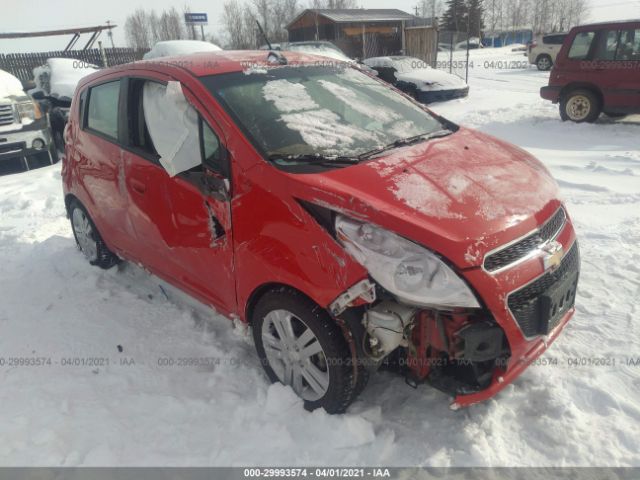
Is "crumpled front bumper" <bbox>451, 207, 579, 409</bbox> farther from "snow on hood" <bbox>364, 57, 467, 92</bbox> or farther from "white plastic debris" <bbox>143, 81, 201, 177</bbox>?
"snow on hood" <bbox>364, 57, 467, 92</bbox>

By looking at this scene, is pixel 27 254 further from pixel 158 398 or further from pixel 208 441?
pixel 208 441

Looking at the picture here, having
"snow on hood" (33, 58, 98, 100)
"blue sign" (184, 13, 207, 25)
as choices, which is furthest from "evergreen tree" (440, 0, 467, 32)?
"snow on hood" (33, 58, 98, 100)

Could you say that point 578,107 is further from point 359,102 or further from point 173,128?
point 173,128

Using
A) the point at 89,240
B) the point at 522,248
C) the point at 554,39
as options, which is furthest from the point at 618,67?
the point at 554,39

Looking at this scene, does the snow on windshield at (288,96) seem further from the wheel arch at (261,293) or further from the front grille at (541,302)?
the front grille at (541,302)

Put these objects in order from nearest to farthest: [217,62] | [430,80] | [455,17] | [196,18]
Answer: [217,62]
[430,80]
[196,18]
[455,17]

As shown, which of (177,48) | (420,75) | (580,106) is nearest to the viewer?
(580,106)

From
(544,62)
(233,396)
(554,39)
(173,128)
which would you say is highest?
(554,39)

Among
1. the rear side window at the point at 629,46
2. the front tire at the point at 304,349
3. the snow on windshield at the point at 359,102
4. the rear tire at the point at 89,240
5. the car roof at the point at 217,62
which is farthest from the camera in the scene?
the rear side window at the point at 629,46

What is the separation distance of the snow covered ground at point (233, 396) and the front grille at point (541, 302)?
55 centimetres

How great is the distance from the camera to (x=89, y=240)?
14.3 feet

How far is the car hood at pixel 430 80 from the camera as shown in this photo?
12016 mm

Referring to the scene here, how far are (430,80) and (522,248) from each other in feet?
35.7

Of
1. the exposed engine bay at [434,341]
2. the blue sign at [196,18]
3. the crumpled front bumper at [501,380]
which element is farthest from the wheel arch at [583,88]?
the blue sign at [196,18]
